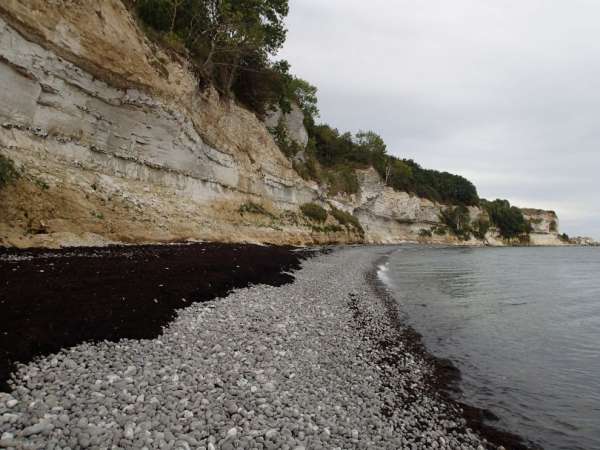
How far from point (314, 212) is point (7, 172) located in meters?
36.1

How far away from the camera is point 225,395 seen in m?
5.52

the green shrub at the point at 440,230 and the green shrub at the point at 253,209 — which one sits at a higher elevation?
the green shrub at the point at 440,230

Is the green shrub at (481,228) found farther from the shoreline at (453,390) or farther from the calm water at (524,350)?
the shoreline at (453,390)

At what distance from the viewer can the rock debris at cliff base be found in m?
4.20

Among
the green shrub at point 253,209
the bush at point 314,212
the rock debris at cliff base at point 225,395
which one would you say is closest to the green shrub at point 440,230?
the bush at point 314,212

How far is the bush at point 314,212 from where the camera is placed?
45331 mm

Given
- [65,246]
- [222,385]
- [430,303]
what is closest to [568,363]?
[430,303]

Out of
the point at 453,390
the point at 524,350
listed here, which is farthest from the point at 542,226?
the point at 453,390

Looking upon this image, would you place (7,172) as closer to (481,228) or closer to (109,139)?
(109,139)

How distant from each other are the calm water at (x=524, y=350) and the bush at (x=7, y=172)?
1702 cm

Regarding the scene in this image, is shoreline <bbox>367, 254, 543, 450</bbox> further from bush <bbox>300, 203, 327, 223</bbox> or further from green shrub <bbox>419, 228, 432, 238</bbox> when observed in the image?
green shrub <bbox>419, 228, 432, 238</bbox>

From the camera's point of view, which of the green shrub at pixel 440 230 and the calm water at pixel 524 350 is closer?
the calm water at pixel 524 350

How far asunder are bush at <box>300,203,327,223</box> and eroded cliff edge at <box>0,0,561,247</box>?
36.1 ft

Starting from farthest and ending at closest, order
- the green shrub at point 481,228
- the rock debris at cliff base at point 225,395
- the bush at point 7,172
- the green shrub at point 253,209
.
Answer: the green shrub at point 481,228, the green shrub at point 253,209, the bush at point 7,172, the rock debris at cliff base at point 225,395
